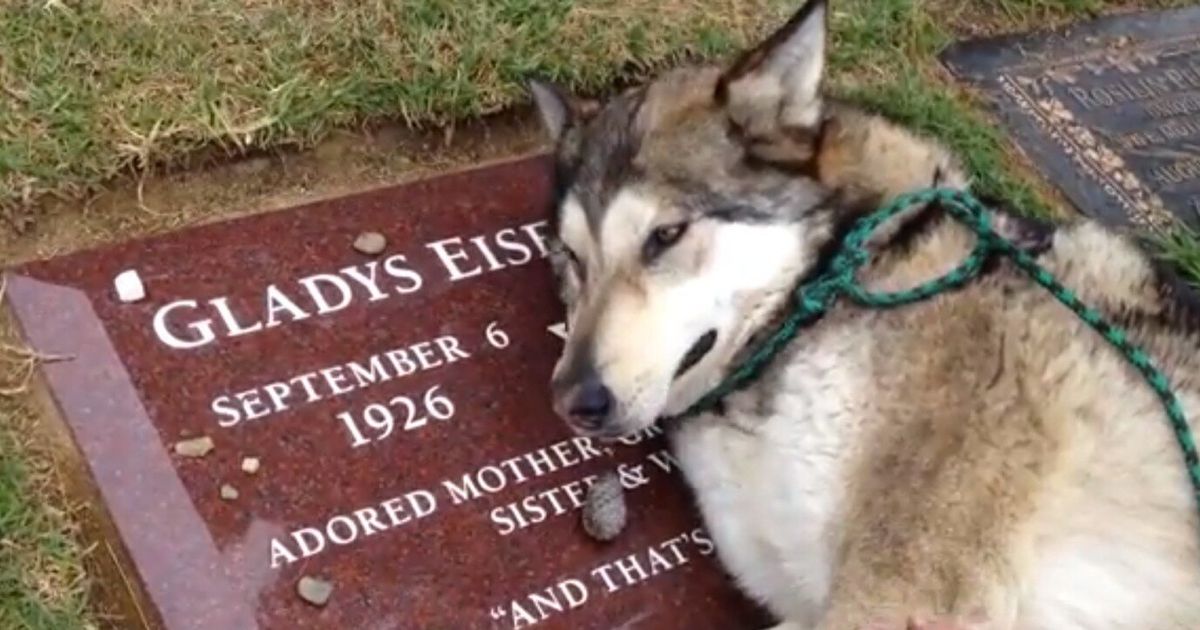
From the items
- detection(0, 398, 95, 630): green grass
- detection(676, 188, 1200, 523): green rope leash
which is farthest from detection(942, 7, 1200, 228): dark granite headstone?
detection(0, 398, 95, 630): green grass

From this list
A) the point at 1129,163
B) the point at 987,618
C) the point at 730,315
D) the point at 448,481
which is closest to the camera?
the point at 987,618

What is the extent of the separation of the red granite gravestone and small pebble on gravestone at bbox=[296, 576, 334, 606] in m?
0.01

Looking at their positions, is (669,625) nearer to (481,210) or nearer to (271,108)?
(481,210)

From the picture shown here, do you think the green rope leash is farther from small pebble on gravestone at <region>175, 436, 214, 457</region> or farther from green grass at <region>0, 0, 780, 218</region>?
green grass at <region>0, 0, 780, 218</region>

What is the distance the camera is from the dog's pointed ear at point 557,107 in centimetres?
390

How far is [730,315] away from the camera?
11.9ft

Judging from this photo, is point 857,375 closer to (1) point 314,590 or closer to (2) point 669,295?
(2) point 669,295

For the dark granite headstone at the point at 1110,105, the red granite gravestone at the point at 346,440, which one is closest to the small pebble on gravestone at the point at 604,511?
the red granite gravestone at the point at 346,440

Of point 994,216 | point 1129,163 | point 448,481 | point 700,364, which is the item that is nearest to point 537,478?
point 448,481

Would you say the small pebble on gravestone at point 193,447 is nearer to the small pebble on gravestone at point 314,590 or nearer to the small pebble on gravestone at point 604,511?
the small pebble on gravestone at point 314,590

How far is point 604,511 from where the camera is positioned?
3.89 m

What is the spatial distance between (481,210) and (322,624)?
1.18m

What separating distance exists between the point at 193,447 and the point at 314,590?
40 centimetres

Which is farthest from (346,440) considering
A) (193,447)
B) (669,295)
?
(669,295)
